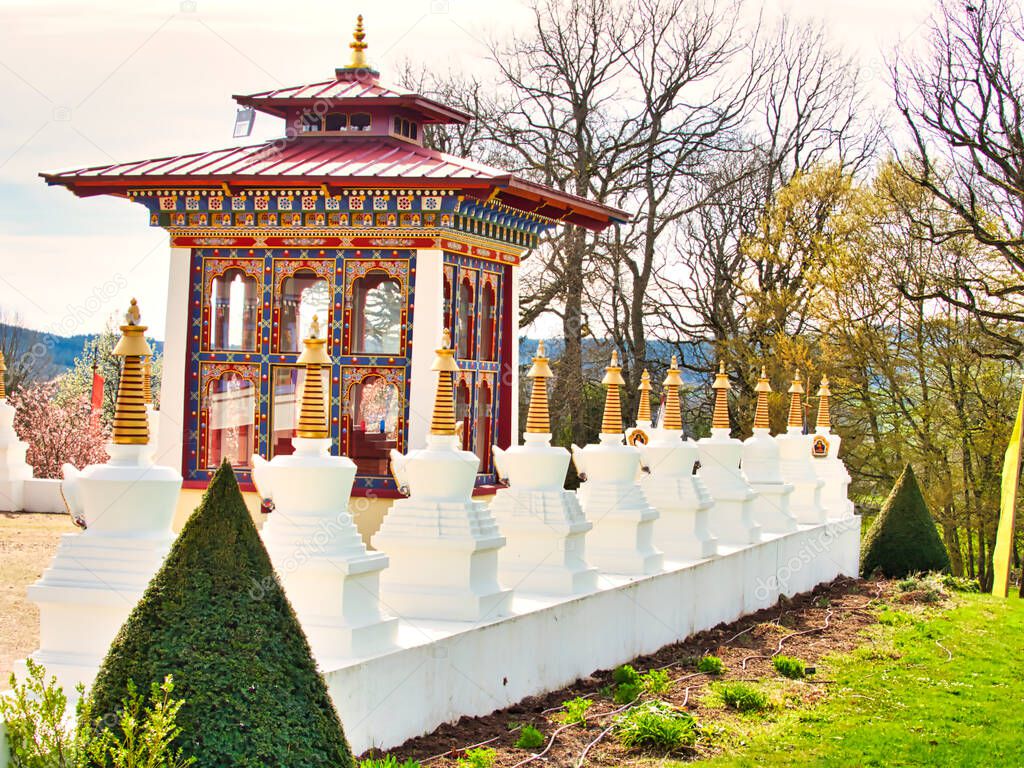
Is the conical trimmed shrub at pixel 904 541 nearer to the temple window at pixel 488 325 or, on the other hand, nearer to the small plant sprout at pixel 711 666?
the temple window at pixel 488 325

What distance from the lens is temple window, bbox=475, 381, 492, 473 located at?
15.0 metres

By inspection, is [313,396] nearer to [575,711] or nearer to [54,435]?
[575,711]

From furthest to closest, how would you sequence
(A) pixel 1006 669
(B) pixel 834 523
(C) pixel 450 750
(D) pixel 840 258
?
(D) pixel 840 258 → (B) pixel 834 523 → (A) pixel 1006 669 → (C) pixel 450 750

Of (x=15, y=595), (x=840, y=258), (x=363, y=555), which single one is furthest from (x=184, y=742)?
(x=840, y=258)

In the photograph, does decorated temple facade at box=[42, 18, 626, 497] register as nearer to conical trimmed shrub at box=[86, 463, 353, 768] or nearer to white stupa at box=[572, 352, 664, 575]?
white stupa at box=[572, 352, 664, 575]

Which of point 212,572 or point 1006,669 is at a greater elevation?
point 212,572

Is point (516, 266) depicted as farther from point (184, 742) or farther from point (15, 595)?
point (184, 742)

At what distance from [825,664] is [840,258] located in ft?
64.2

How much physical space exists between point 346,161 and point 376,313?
1628 mm

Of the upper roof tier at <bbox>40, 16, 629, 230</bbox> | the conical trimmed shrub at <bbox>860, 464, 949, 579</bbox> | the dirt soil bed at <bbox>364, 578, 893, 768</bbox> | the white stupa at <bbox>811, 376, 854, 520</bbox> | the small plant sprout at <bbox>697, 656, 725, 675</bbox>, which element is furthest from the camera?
the white stupa at <bbox>811, 376, 854, 520</bbox>

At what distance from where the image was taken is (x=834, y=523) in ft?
69.2

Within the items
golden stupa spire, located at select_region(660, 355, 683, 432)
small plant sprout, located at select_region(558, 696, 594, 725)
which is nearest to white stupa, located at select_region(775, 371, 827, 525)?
golden stupa spire, located at select_region(660, 355, 683, 432)

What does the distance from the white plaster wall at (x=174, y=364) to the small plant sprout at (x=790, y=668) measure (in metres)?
6.34

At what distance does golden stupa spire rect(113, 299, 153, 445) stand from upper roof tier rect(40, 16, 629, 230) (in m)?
5.40
